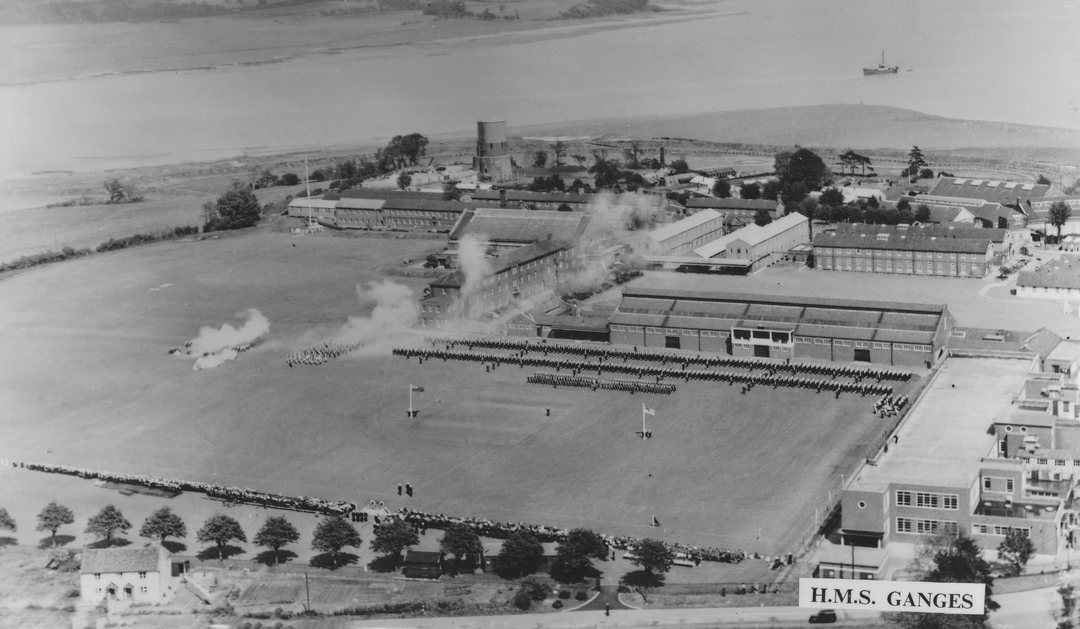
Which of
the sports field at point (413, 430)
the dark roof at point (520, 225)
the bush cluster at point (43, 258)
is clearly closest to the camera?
the sports field at point (413, 430)

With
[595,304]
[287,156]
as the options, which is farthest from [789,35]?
[595,304]

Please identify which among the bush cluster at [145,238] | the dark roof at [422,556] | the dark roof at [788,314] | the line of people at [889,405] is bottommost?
the dark roof at [422,556]

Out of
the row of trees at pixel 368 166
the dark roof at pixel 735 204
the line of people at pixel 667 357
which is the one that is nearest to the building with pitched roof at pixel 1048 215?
the dark roof at pixel 735 204

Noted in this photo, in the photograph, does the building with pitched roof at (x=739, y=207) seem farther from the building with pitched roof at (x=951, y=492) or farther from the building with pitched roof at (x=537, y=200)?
the building with pitched roof at (x=951, y=492)

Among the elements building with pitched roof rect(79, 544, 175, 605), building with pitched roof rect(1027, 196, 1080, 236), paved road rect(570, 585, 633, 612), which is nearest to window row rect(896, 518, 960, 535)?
paved road rect(570, 585, 633, 612)

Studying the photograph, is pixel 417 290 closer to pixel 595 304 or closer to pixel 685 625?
pixel 595 304

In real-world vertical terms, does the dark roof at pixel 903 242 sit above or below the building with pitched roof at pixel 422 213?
below

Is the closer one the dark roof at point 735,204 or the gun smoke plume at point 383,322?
the gun smoke plume at point 383,322

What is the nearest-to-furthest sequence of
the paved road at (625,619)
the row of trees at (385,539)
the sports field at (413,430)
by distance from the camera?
1. the paved road at (625,619)
2. the row of trees at (385,539)
3. the sports field at (413,430)
